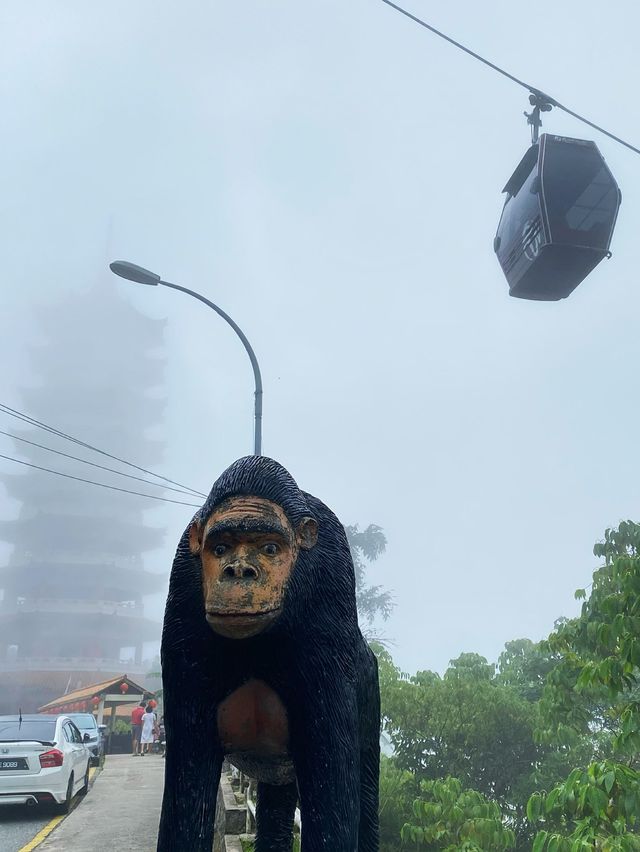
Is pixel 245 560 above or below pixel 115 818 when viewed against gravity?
above

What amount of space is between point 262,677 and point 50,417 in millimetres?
76670

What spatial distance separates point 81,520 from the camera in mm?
66000

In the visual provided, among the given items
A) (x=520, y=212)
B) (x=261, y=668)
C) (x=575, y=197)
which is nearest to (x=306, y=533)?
(x=261, y=668)

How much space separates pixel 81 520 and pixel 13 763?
59540mm

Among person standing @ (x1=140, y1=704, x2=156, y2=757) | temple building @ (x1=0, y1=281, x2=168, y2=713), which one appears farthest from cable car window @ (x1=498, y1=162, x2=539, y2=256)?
temple building @ (x1=0, y1=281, x2=168, y2=713)

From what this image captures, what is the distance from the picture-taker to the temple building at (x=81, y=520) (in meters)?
54.7

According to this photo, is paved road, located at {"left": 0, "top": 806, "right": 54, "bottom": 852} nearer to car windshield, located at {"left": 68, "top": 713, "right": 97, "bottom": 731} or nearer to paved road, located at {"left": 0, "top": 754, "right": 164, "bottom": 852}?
paved road, located at {"left": 0, "top": 754, "right": 164, "bottom": 852}

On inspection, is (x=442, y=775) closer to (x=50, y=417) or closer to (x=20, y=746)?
(x=20, y=746)

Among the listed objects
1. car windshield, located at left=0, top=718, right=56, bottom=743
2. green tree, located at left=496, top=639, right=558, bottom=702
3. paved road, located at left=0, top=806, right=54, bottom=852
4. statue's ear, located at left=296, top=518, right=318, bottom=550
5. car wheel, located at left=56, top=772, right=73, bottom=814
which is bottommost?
paved road, located at left=0, top=806, right=54, bottom=852

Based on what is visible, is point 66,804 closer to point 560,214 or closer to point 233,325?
point 233,325

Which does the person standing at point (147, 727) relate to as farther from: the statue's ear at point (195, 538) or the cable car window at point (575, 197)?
the statue's ear at point (195, 538)

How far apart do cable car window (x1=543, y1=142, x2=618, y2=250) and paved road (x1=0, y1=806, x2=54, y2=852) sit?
7162 millimetres

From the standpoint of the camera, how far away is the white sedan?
346 inches

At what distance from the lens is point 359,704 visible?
2896 millimetres
